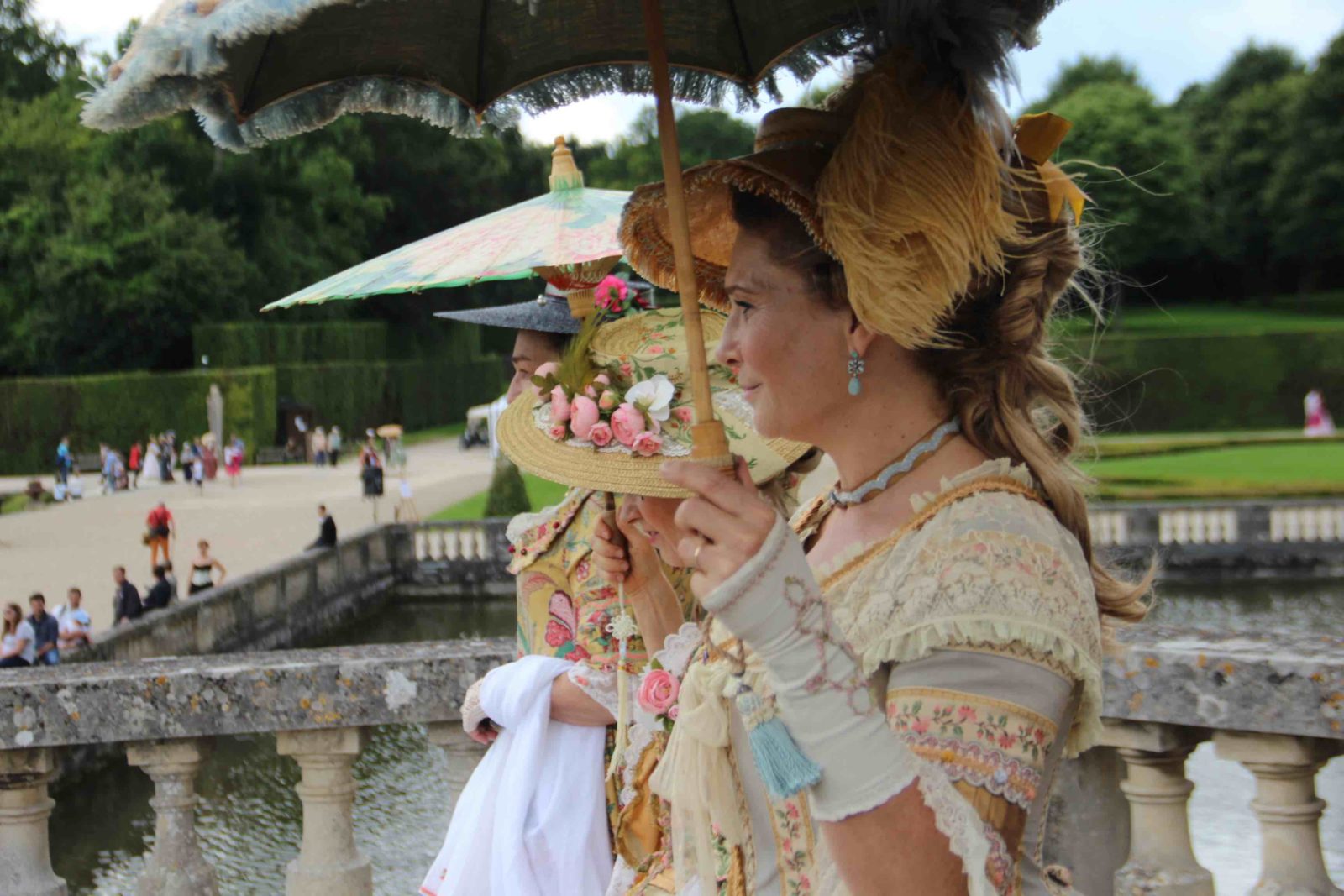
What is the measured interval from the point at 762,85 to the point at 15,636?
12.0 m

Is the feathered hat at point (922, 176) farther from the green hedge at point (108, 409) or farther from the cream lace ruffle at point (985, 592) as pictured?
the green hedge at point (108, 409)

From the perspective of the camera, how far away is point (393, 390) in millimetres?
50562

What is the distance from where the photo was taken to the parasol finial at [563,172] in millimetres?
4227

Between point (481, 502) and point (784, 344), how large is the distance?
88.9ft

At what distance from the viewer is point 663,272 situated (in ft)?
8.12

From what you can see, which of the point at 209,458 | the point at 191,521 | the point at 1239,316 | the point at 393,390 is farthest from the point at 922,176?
the point at 1239,316

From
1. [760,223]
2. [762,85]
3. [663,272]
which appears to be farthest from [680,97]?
[760,223]

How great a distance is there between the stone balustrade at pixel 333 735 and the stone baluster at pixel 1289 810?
0.06 m

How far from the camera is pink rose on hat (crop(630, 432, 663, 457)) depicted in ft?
8.99

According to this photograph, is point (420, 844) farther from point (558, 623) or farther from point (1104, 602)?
point (1104, 602)

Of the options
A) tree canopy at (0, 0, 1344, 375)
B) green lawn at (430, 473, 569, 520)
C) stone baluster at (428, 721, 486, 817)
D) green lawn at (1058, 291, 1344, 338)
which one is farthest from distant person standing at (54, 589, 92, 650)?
green lawn at (1058, 291, 1344, 338)

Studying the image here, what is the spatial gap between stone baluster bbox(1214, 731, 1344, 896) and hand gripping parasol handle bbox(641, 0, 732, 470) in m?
1.71

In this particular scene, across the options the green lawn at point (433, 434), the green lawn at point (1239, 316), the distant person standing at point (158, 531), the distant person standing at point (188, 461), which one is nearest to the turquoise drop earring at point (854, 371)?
the distant person standing at point (158, 531)

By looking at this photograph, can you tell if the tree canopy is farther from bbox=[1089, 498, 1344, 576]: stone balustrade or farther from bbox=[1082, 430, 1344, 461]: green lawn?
bbox=[1089, 498, 1344, 576]: stone balustrade
